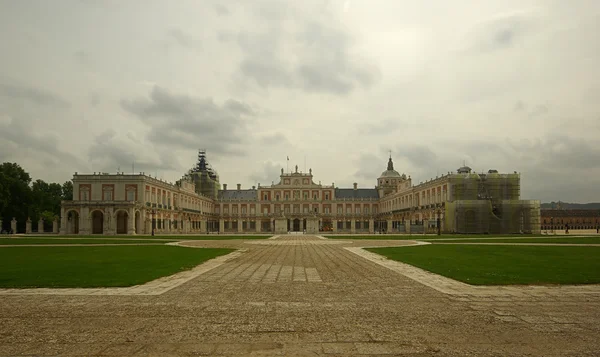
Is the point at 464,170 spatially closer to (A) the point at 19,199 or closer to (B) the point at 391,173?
(B) the point at 391,173

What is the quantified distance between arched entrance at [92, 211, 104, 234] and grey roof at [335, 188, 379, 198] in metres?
59.3

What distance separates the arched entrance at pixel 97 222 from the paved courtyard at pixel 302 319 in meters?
60.4

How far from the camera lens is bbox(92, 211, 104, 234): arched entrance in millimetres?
68688

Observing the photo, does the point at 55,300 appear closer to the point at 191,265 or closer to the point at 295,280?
the point at 295,280

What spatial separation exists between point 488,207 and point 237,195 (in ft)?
215

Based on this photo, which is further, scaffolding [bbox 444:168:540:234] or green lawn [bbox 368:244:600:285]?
scaffolding [bbox 444:168:540:234]

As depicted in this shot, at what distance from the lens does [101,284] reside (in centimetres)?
1303

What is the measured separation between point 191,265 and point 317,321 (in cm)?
1103

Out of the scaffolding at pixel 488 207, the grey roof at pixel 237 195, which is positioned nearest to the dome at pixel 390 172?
the grey roof at pixel 237 195

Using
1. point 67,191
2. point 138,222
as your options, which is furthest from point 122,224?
point 67,191

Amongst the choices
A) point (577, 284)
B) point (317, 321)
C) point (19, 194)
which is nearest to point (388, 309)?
point (317, 321)

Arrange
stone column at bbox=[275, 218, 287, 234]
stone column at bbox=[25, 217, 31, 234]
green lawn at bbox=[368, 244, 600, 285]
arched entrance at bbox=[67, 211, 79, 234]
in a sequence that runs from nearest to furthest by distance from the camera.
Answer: green lawn at bbox=[368, 244, 600, 285]
arched entrance at bbox=[67, 211, 79, 234]
stone column at bbox=[25, 217, 31, 234]
stone column at bbox=[275, 218, 287, 234]

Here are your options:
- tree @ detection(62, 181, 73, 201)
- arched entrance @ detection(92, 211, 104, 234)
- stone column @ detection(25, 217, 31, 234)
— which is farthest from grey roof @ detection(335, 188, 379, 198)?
stone column @ detection(25, 217, 31, 234)

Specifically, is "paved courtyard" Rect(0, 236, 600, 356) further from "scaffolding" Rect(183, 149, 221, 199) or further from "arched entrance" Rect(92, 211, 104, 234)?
"scaffolding" Rect(183, 149, 221, 199)
